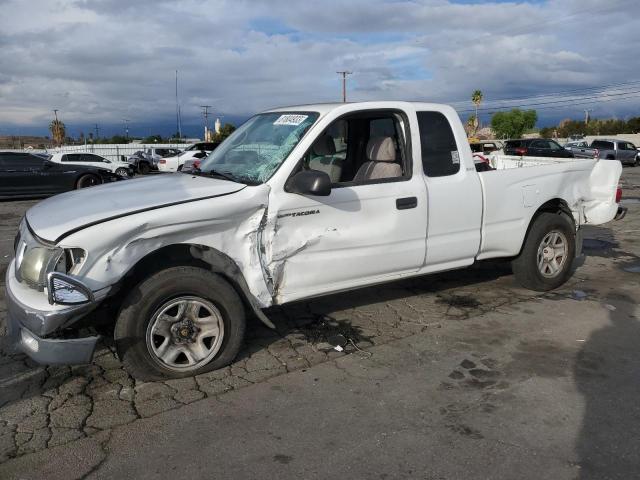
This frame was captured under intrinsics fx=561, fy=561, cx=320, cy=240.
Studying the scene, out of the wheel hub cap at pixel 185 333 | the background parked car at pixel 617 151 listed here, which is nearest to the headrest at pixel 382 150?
the wheel hub cap at pixel 185 333

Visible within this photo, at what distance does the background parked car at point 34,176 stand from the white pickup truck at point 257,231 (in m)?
12.5

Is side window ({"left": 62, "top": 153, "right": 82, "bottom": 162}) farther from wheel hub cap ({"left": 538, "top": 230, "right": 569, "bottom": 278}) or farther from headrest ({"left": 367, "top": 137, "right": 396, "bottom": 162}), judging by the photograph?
wheel hub cap ({"left": 538, "top": 230, "right": 569, "bottom": 278})

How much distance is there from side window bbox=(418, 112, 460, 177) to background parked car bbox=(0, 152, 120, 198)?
13.5m

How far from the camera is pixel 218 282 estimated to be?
12.4ft

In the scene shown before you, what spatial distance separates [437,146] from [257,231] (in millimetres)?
1882

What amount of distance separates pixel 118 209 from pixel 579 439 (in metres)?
3.05

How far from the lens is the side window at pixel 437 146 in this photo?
186 inches

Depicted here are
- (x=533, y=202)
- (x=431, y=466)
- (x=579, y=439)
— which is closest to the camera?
(x=431, y=466)

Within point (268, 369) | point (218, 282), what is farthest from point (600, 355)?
point (218, 282)

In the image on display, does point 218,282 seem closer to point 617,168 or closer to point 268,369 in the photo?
point 268,369

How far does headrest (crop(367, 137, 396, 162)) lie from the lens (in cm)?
473

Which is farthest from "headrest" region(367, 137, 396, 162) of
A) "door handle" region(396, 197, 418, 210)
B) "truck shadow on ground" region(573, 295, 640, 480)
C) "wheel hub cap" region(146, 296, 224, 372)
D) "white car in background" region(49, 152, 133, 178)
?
"white car in background" region(49, 152, 133, 178)

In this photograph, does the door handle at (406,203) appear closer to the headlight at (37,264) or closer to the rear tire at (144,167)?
the headlight at (37,264)

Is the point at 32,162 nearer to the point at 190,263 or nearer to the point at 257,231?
the point at 190,263
